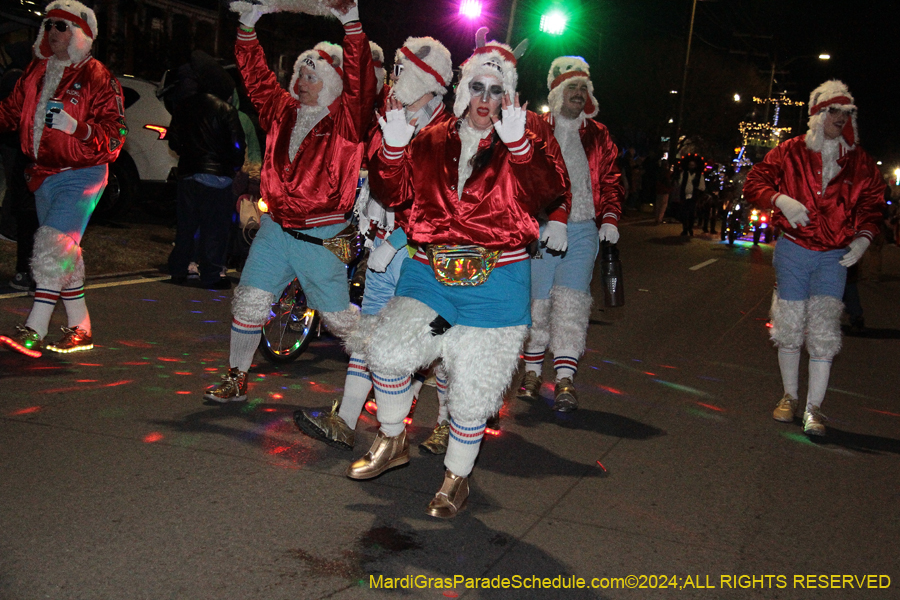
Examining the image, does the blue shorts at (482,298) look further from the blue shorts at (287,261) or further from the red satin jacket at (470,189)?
the blue shorts at (287,261)

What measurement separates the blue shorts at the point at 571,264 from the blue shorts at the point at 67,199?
3031 mm

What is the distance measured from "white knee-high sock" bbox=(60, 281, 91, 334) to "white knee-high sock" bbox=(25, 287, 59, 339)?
129 mm

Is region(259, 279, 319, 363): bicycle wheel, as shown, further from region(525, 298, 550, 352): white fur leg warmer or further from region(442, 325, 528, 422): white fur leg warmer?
region(442, 325, 528, 422): white fur leg warmer

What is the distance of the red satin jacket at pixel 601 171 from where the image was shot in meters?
6.11

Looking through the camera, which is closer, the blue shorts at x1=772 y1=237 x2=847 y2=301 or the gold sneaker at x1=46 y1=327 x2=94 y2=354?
the blue shorts at x1=772 y1=237 x2=847 y2=301

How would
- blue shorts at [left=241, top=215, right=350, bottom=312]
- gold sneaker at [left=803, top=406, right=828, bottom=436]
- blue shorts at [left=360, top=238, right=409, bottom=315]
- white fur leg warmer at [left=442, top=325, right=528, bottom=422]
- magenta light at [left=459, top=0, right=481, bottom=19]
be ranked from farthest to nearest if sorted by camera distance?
magenta light at [left=459, top=0, right=481, bottom=19] < gold sneaker at [left=803, top=406, right=828, bottom=436] < blue shorts at [left=241, top=215, right=350, bottom=312] < blue shorts at [left=360, top=238, right=409, bottom=315] < white fur leg warmer at [left=442, top=325, right=528, bottom=422]

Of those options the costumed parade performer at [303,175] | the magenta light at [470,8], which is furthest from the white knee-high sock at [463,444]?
the magenta light at [470,8]

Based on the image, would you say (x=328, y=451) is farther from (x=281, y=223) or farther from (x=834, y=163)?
(x=834, y=163)

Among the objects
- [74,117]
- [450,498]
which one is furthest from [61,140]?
[450,498]

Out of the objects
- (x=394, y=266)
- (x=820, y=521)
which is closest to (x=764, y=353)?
(x=820, y=521)

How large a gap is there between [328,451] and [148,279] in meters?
5.47

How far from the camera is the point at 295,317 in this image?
6.74 m

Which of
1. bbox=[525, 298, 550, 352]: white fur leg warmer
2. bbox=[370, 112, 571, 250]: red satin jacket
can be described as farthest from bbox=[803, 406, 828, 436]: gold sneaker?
bbox=[370, 112, 571, 250]: red satin jacket

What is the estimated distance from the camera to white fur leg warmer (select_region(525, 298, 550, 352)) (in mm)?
6152
